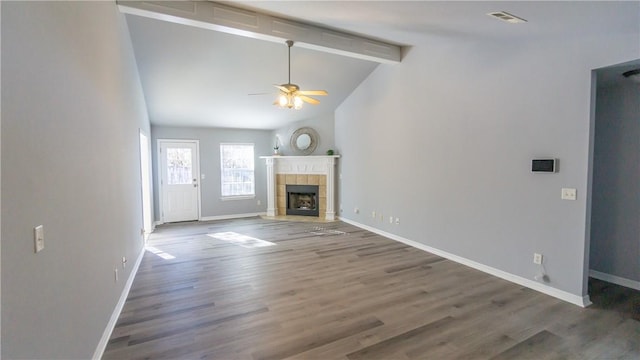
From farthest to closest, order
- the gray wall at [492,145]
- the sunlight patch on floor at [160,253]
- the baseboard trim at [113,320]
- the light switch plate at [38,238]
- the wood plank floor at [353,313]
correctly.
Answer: the sunlight patch on floor at [160,253] < the gray wall at [492,145] < the wood plank floor at [353,313] < the baseboard trim at [113,320] < the light switch plate at [38,238]

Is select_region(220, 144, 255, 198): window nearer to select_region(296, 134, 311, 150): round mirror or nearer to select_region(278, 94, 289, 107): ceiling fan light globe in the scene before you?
select_region(296, 134, 311, 150): round mirror

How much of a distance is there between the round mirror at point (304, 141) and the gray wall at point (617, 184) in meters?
5.52

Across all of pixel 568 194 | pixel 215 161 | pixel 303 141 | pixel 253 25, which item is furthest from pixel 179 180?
pixel 568 194

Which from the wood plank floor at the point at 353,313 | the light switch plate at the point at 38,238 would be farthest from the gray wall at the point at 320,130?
the light switch plate at the point at 38,238

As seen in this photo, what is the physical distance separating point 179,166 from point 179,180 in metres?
0.34

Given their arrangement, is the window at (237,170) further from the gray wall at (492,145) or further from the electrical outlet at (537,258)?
the electrical outlet at (537,258)

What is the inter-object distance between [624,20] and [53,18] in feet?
13.5

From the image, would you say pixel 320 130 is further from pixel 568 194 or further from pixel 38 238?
pixel 38 238

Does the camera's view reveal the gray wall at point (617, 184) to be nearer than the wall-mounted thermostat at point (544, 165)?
No

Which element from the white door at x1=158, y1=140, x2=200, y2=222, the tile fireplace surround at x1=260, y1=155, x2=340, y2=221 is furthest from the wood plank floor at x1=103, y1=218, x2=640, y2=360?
the tile fireplace surround at x1=260, y1=155, x2=340, y2=221

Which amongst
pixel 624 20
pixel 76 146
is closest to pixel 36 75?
pixel 76 146

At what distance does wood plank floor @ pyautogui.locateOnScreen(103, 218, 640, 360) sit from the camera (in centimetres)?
232

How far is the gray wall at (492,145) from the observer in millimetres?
3027

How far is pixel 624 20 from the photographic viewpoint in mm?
2555
